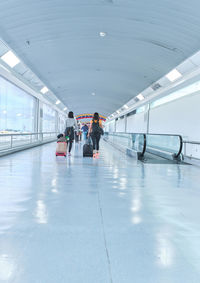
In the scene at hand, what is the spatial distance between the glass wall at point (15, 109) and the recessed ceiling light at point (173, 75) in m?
8.00

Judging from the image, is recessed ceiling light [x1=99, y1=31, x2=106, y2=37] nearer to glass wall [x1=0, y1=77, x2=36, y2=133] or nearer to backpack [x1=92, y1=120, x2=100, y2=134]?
backpack [x1=92, y1=120, x2=100, y2=134]

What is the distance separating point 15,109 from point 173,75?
28.0 feet

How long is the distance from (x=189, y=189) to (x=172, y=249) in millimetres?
2573

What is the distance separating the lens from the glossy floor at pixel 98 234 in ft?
5.80

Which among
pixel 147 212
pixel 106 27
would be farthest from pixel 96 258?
pixel 106 27

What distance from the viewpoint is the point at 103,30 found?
817 centimetres

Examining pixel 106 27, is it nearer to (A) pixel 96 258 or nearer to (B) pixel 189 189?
(B) pixel 189 189

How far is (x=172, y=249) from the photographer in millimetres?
2154

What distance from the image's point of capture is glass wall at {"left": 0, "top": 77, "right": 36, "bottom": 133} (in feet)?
35.4

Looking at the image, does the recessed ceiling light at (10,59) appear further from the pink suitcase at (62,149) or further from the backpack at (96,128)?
the backpack at (96,128)

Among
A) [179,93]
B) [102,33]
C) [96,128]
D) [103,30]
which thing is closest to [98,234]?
[96,128]

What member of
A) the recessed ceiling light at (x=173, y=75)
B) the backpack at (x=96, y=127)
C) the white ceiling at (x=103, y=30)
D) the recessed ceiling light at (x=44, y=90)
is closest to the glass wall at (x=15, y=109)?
the recessed ceiling light at (x=44, y=90)

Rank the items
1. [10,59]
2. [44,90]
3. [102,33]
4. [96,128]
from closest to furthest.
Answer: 1. [102,33]
2. [96,128]
3. [10,59]
4. [44,90]

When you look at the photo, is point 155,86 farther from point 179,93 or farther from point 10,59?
point 10,59
